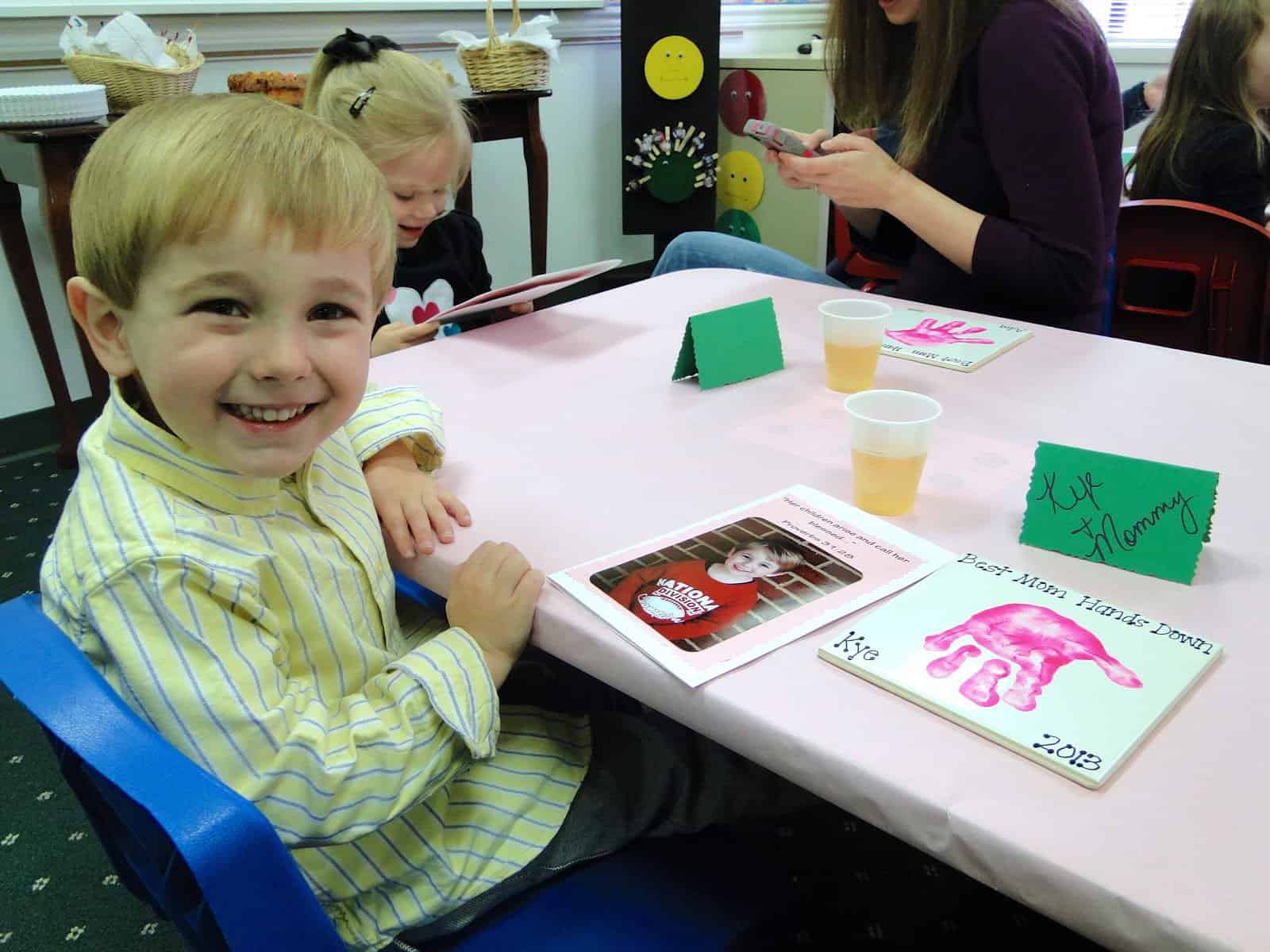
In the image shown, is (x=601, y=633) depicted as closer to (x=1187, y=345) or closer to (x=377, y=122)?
(x=377, y=122)

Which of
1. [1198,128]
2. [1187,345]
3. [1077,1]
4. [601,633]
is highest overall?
[1077,1]

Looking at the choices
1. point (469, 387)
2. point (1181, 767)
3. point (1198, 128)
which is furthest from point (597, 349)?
point (1198, 128)

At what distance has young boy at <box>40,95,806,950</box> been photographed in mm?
569

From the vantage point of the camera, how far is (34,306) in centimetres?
222

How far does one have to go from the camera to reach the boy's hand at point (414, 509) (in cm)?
77

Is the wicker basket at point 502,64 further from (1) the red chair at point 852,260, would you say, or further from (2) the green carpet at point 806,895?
(2) the green carpet at point 806,895

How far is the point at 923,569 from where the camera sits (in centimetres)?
67

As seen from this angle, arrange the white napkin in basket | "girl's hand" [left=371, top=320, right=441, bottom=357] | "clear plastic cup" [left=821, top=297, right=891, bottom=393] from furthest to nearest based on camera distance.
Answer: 1. the white napkin in basket
2. "girl's hand" [left=371, top=320, right=441, bottom=357]
3. "clear plastic cup" [left=821, top=297, right=891, bottom=393]

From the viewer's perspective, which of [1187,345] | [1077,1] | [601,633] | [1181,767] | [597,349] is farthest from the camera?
[1187,345]

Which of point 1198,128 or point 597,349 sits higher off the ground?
point 1198,128

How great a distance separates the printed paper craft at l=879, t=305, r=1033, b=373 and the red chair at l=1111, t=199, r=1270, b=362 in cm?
73

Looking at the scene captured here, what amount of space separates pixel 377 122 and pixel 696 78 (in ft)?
6.62

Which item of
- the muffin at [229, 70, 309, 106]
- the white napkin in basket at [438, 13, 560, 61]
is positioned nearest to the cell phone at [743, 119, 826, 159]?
the muffin at [229, 70, 309, 106]

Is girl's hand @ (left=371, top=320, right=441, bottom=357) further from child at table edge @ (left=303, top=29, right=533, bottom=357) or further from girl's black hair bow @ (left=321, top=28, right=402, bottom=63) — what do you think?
girl's black hair bow @ (left=321, top=28, right=402, bottom=63)
